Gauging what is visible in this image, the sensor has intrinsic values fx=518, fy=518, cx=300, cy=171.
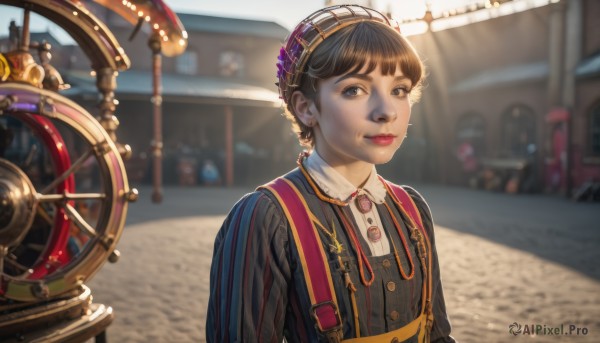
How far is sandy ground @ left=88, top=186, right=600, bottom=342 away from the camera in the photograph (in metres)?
3.77

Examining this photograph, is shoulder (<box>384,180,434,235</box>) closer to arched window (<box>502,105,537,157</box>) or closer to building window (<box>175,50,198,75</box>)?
arched window (<box>502,105,537,157</box>)

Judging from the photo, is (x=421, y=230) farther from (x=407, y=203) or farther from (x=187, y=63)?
(x=187, y=63)

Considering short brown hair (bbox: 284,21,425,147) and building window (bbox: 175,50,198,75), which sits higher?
building window (bbox: 175,50,198,75)

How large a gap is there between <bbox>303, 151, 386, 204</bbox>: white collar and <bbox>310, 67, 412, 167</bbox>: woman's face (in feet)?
0.31

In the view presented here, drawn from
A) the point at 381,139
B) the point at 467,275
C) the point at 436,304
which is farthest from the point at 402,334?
the point at 467,275

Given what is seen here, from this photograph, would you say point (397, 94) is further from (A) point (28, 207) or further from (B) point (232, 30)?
(B) point (232, 30)

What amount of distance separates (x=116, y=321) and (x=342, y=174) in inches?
117

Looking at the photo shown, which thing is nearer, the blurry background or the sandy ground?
the sandy ground

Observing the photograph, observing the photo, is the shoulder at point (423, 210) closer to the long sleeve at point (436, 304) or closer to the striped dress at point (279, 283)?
the long sleeve at point (436, 304)

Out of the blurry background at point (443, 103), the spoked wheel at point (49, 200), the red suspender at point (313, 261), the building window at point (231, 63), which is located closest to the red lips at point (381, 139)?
the red suspender at point (313, 261)

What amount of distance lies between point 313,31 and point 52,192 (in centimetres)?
171

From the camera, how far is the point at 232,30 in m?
19.7

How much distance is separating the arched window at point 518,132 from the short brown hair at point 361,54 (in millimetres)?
15856

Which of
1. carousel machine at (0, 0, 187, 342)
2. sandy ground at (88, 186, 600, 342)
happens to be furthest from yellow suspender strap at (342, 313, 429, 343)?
sandy ground at (88, 186, 600, 342)
